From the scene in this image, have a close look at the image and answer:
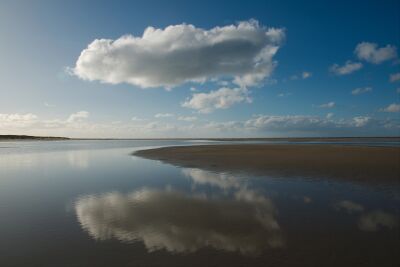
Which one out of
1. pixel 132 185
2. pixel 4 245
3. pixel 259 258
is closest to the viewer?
pixel 259 258

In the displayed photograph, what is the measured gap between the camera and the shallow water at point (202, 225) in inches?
229

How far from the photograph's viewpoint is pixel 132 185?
1463 centimetres

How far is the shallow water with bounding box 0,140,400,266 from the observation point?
581 centimetres

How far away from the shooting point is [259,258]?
5.75m

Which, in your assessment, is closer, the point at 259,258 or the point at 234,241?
the point at 259,258

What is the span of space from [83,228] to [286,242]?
6.11m

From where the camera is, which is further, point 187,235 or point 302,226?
point 302,226

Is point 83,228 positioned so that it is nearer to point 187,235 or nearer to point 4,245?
point 4,245

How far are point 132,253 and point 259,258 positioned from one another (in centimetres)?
305

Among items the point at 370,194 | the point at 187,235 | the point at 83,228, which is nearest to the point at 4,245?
the point at 83,228

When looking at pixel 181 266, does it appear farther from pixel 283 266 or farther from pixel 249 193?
pixel 249 193

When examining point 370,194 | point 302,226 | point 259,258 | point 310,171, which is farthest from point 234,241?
point 310,171

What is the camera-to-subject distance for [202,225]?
8016 millimetres

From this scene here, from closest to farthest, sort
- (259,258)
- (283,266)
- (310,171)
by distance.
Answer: (283,266) < (259,258) < (310,171)
